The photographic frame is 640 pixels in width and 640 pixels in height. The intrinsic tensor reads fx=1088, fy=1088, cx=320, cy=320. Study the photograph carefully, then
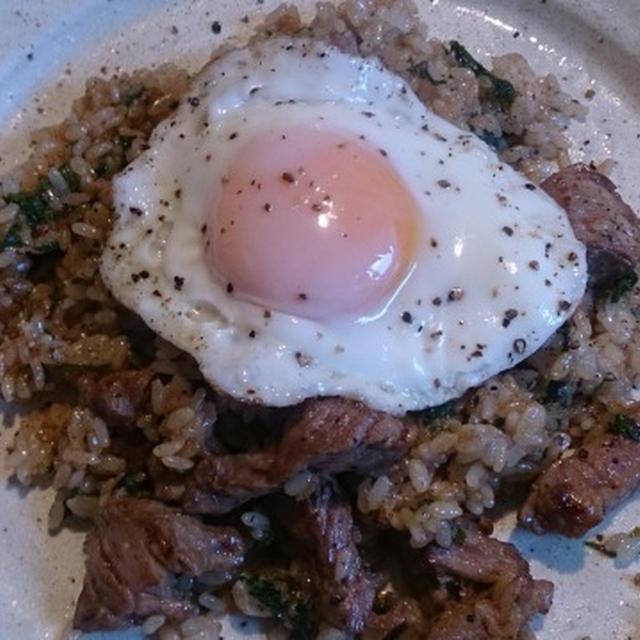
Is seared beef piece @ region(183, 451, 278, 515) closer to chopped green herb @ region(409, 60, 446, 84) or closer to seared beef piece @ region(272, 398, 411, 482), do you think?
seared beef piece @ region(272, 398, 411, 482)

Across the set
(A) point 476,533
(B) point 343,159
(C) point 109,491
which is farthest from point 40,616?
(B) point 343,159

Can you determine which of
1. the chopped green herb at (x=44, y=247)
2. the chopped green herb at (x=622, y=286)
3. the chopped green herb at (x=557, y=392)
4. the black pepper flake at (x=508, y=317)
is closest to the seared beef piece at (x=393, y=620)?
the chopped green herb at (x=557, y=392)

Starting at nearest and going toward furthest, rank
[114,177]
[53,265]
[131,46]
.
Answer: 1. [114,177]
2. [53,265]
3. [131,46]

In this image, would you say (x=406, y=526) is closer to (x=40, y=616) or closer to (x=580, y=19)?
(x=40, y=616)

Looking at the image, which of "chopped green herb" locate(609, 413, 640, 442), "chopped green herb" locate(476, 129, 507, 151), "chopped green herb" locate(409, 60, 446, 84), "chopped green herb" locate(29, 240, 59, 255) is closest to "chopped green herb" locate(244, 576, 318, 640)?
"chopped green herb" locate(609, 413, 640, 442)

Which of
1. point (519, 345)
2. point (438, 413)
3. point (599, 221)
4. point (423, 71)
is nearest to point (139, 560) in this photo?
point (438, 413)

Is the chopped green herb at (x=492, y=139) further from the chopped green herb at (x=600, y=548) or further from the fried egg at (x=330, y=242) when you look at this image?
the chopped green herb at (x=600, y=548)

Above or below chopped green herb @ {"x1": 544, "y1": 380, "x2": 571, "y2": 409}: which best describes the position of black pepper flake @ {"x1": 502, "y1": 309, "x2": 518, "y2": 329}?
above
